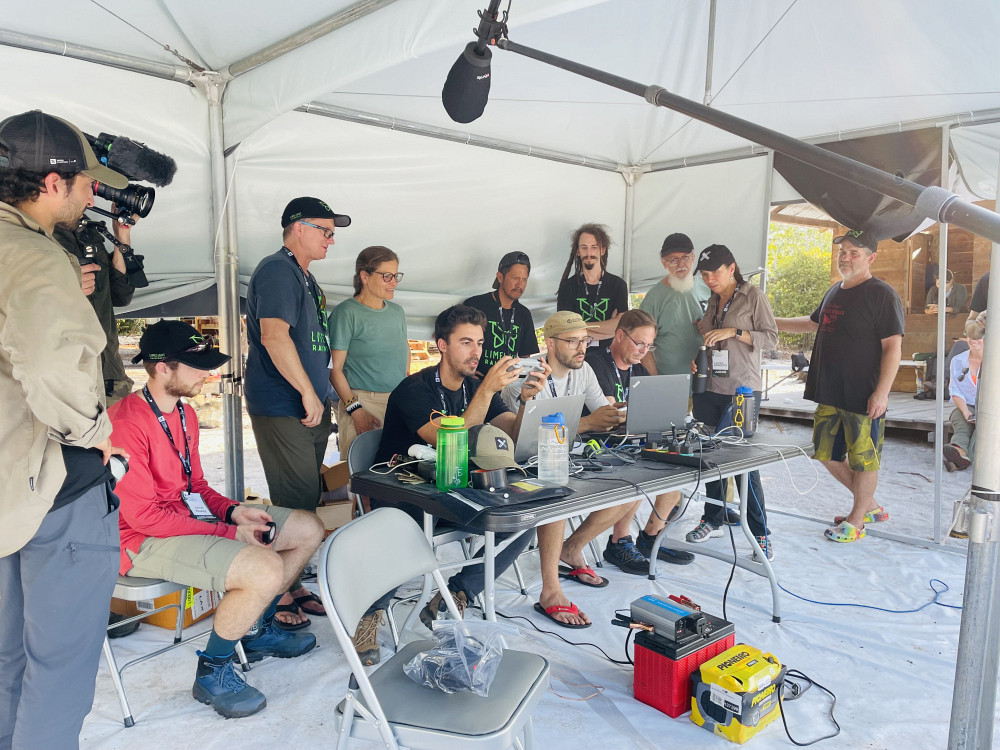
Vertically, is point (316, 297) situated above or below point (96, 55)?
below

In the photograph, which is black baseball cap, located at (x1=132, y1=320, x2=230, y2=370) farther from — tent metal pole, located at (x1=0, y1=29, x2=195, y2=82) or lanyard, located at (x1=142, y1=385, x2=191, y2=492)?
tent metal pole, located at (x1=0, y1=29, x2=195, y2=82)

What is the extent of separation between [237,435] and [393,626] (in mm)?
1325

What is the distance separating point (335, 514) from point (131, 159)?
1966 millimetres

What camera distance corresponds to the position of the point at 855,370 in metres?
3.90

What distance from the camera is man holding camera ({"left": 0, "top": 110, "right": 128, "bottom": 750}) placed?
4.66ft

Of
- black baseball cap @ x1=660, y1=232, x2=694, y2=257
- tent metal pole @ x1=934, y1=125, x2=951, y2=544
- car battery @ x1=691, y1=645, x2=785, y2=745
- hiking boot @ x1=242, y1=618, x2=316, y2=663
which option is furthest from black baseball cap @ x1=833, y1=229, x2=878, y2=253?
hiking boot @ x1=242, y1=618, x2=316, y2=663

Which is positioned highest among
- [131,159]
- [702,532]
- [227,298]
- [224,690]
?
[131,159]

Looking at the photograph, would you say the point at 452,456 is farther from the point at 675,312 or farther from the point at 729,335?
the point at 675,312

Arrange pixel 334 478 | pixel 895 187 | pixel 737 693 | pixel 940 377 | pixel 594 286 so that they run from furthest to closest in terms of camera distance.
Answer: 1. pixel 594 286
2. pixel 940 377
3. pixel 334 478
4. pixel 737 693
5. pixel 895 187

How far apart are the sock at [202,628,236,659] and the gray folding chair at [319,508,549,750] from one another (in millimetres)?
672

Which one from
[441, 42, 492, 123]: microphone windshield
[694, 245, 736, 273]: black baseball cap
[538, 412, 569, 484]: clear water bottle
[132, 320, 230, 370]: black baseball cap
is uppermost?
[441, 42, 492, 123]: microphone windshield

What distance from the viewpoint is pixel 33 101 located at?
286 centimetres

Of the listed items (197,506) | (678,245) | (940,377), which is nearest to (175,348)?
(197,506)

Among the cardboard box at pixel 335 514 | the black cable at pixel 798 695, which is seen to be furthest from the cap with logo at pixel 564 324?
the black cable at pixel 798 695
